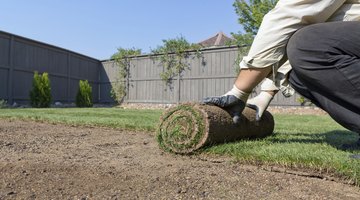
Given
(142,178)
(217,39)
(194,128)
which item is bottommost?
(142,178)

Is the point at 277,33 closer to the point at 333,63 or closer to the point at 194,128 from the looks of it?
the point at 333,63

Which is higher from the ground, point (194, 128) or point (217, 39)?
point (217, 39)

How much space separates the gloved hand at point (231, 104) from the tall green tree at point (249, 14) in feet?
42.6

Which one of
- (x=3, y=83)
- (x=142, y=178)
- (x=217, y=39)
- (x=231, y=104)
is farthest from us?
(x=217, y=39)

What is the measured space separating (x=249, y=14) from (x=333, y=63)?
15117 mm

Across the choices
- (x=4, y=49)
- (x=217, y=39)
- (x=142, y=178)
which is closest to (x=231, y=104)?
(x=142, y=178)

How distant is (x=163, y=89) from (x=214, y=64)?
2.81 m

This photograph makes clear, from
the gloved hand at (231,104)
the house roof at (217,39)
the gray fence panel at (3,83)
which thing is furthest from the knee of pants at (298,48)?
the house roof at (217,39)

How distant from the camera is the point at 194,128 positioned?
7.58 ft

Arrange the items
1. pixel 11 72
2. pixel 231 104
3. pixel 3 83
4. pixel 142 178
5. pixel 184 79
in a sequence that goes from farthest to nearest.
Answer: pixel 184 79
pixel 11 72
pixel 3 83
pixel 231 104
pixel 142 178

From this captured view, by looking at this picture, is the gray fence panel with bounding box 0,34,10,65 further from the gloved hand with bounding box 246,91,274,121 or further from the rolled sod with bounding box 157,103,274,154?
the gloved hand with bounding box 246,91,274,121

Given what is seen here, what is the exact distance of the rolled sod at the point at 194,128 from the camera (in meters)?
2.29

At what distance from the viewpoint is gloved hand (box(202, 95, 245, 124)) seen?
2.25m

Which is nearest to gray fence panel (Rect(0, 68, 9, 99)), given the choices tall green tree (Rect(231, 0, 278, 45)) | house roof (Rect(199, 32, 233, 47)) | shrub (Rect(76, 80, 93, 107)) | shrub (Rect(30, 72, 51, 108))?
shrub (Rect(30, 72, 51, 108))
